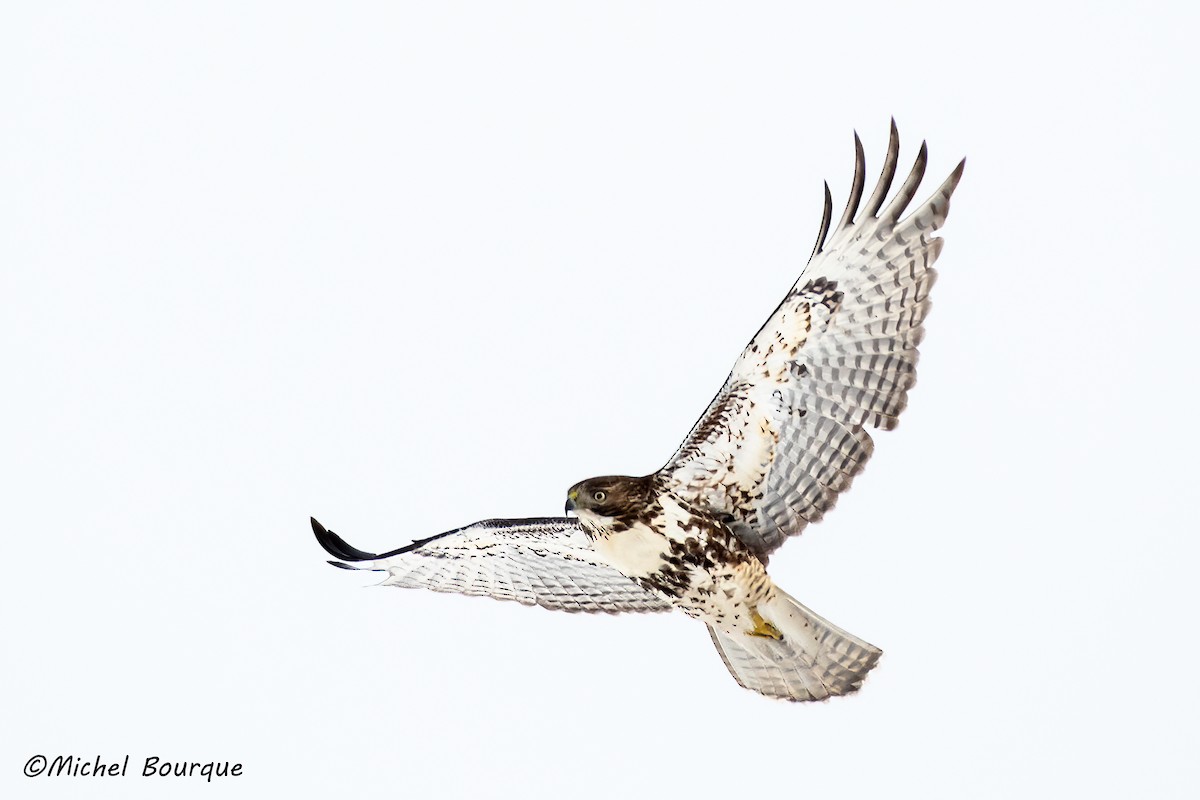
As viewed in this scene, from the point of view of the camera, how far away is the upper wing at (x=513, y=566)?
729 centimetres

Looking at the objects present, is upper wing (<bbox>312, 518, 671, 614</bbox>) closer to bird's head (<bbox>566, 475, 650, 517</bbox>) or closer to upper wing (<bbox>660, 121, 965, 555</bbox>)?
bird's head (<bbox>566, 475, 650, 517</bbox>)

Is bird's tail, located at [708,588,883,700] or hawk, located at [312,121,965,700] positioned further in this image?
bird's tail, located at [708,588,883,700]

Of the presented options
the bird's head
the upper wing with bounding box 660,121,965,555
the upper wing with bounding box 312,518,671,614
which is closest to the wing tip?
the upper wing with bounding box 312,518,671,614

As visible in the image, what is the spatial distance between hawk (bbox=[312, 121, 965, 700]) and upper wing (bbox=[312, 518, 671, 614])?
0.01 meters

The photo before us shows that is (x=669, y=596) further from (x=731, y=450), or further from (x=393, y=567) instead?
(x=393, y=567)

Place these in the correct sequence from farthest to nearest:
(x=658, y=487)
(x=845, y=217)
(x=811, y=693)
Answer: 1. (x=811, y=693)
2. (x=658, y=487)
3. (x=845, y=217)

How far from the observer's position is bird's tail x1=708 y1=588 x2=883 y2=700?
23.0ft

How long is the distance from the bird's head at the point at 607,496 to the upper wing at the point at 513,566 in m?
0.54

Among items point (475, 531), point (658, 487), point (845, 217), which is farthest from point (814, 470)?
point (475, 531)

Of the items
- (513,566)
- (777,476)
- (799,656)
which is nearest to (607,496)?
(777,476)

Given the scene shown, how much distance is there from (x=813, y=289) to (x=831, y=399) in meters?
0.56

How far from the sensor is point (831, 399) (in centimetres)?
652

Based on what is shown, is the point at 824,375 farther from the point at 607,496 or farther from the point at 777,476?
the point at 607,496

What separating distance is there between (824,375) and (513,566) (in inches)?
87.7
